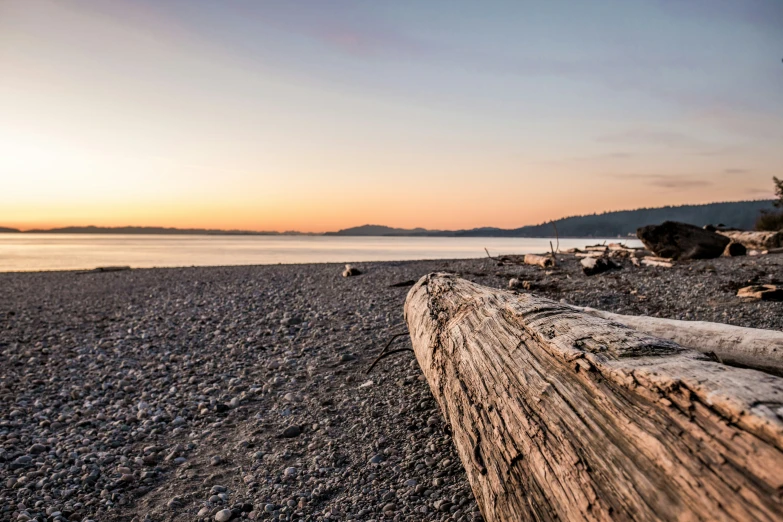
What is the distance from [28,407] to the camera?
19.2 ft

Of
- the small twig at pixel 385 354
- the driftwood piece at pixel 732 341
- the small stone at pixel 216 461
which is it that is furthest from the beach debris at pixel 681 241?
the small stone at pixel 216 461

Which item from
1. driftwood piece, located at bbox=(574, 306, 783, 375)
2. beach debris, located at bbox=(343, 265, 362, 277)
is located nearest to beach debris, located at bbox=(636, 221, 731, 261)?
beach debris, located at bbox=(343, 265, 362, 277)

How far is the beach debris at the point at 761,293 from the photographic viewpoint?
8.14 metres

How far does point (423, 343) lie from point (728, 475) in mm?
3320

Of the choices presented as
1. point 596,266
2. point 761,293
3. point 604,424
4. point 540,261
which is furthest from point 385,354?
point 540,261

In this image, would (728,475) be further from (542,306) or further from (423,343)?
(423,343)

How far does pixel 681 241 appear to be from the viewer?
15.4m

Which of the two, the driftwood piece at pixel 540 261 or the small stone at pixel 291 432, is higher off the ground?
the driftwood piece at pixel 540 261

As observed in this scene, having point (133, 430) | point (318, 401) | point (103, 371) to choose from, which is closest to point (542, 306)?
point (318, 401)

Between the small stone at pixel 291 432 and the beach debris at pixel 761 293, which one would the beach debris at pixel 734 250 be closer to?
the beach debris at pixel 761 293

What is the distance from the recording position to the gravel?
3689 millimetres

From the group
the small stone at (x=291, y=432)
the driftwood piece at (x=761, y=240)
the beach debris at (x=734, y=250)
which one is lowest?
the small stone at (x=291, y=432)

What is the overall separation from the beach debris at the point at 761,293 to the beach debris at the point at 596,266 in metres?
4.42

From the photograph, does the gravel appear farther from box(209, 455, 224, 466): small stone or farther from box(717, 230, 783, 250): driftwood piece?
box(717, 230, 783, 250): driftwood piece
